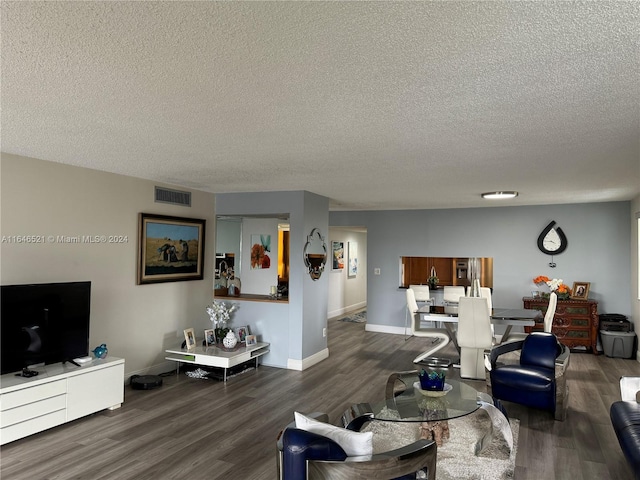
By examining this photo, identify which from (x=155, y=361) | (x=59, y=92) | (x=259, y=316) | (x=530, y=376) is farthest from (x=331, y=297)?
(x=59, y=92)

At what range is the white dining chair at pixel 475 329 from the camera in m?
5.33

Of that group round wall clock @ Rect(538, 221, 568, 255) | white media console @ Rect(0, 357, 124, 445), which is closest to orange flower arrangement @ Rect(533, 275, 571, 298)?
round wall clock @ Rect(538, 221, 568, 255)

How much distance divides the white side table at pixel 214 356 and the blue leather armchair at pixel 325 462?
133 inches

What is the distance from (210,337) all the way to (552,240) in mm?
5764

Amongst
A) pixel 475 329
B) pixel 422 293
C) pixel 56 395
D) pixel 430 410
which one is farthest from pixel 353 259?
pixel 56 395

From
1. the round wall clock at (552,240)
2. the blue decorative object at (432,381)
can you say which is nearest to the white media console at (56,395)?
the blue decorative object at (432,381)

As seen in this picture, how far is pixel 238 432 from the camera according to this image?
12.3 feet

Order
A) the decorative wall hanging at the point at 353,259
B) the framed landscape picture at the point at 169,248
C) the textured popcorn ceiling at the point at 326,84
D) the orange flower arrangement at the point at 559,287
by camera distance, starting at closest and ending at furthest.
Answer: the textured popcorn ceiling at the point at 326,84
the framed landscape picture at the point at 169,248
the orange flower arrangement at the point at 559,287
the decorative wall hanging at the point at 353,259

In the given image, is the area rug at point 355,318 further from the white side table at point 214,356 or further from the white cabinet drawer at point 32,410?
the white cabinet drawer at point 32,410

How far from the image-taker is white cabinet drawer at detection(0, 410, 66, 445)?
3.38 m

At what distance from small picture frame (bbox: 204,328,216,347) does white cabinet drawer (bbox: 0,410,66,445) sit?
2094mm

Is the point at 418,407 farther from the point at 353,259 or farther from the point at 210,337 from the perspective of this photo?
the point at 353,259

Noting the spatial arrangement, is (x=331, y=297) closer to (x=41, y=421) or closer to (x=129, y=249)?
(x=129, y=249)

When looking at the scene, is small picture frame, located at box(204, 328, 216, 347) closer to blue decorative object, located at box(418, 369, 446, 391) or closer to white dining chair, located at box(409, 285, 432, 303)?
blue decorative object, located at box(418, 369, 446, 391)
